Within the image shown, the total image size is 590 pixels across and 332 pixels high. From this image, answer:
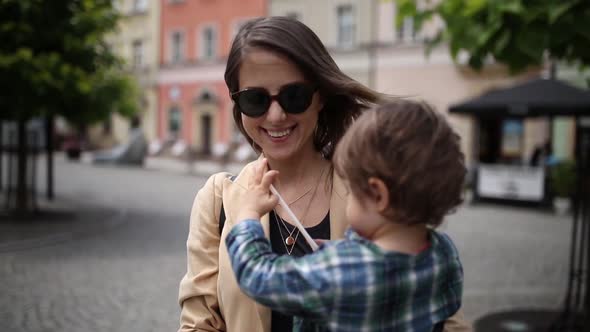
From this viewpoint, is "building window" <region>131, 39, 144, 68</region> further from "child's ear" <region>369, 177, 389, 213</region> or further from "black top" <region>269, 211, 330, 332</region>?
"child's ear" <region>369, 177, 389, 213</region>

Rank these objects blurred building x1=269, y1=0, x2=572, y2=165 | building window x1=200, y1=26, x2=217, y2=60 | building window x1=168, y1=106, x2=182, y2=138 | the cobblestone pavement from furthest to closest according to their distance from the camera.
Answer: building window x1=168, y1=106, x2=182, y2=138
building window x1=200, y1=26, x2=217, y2=60
blurred building x1=269, y1=0, x2=572, y2=165
the cobblestone pavement

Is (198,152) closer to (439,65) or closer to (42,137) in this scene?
(439,65)

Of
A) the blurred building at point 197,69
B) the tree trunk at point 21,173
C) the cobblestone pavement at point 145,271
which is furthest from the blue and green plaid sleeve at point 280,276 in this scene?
the blurred building at point 197,69

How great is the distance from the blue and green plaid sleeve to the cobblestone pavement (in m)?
3.89

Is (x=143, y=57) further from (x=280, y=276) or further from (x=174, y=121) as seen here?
(x=280, y=276)

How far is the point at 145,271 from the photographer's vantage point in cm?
675

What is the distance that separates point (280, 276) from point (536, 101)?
39.9 feet

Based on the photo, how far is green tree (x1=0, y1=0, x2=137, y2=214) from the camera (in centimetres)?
824

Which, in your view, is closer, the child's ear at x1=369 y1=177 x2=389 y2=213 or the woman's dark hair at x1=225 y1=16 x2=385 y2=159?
the child's ear at x1=369 y1=177 x2=389 y2=213

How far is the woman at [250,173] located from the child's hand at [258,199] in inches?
6.4

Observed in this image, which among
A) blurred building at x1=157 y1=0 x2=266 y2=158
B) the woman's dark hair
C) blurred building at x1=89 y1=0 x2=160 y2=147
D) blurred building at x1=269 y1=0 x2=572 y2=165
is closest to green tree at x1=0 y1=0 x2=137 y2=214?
the woman's dark hair

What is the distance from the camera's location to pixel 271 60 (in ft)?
5.06

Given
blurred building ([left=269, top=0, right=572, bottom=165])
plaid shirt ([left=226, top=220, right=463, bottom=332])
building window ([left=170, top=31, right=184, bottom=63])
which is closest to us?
plaid shirt ([left=226, top=220, right=463, bottom=332])

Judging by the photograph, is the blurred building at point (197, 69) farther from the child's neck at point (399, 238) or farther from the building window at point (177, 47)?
the child's neck at point (399, 238)
